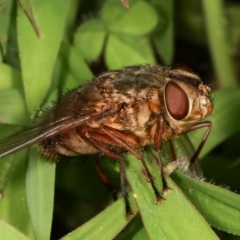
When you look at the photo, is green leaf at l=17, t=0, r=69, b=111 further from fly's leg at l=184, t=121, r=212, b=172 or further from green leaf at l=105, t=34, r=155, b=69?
fly's leg at l=184, t=121, r=212, b=172

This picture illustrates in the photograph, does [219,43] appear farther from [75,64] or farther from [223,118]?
[75,64]

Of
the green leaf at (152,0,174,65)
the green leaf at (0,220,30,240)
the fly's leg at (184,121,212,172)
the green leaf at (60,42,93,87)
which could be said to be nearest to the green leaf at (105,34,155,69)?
the green leaf at (60,42,93,87)

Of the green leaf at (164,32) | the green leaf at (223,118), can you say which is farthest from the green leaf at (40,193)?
the green leaf at (164,32)

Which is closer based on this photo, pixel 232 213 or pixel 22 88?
pixel 232 213

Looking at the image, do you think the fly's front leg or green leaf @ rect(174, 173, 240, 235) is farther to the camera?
the fly's front leg

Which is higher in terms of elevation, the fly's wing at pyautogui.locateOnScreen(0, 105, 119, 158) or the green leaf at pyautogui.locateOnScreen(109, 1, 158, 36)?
the green leaf at pyautogui.locateOnScreen(109, 1, 158, 36)

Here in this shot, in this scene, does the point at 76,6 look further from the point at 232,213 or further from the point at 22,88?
the point at 232,213

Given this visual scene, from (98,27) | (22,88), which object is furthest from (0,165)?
(98,27)

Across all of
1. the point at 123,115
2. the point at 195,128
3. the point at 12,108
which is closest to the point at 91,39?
the point at 12,108
